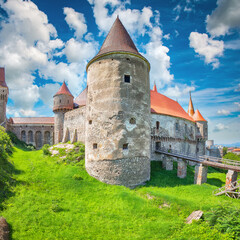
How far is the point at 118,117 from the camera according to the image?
1486 cm

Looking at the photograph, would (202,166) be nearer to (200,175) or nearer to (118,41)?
(200,175)

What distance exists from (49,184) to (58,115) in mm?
17965

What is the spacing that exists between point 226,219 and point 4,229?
10.7m

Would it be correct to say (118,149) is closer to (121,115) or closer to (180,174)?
(121,115)

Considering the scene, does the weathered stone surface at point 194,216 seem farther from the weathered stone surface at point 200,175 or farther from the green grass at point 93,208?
the weathered stone surface at point 200,175

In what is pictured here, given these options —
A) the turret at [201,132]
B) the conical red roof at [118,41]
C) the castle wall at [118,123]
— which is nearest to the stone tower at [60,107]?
the castle wall at [118,123]

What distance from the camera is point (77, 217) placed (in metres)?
10.0

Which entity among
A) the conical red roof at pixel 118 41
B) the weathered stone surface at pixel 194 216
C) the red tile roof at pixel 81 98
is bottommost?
the weathered stone surface at pixel 194 216

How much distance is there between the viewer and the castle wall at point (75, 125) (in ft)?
78.5

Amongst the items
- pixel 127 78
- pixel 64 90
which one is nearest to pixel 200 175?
pixel 127 78

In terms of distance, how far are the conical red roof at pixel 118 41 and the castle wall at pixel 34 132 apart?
26.0m

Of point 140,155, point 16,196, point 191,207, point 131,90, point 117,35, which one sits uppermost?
point 117,35

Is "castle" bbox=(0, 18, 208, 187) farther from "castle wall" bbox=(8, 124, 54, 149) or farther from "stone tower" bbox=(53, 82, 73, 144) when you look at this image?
"castle wall" bbox=(8, 124, 54, 149)

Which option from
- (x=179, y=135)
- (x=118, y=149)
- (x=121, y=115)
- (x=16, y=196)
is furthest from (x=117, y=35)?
(x=179, y=135)
